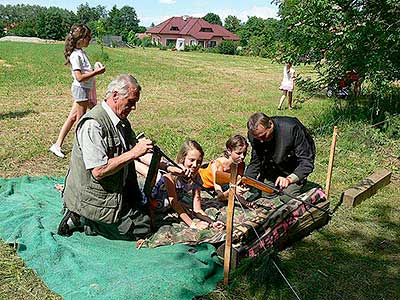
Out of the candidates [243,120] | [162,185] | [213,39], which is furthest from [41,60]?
[213,39]

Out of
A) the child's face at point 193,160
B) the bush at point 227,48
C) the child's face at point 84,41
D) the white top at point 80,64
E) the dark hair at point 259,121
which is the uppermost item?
the child's face at point 84,41

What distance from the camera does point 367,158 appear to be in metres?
6.90

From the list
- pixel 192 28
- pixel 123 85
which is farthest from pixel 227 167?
pixel 192 28

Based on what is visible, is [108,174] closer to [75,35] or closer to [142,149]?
[142,149]

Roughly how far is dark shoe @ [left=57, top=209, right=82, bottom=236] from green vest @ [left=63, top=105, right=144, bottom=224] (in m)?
0.11

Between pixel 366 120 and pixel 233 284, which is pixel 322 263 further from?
pixel 366 120

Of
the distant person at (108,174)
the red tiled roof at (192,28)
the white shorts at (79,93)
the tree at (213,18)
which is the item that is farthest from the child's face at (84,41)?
the tree at (213,18)

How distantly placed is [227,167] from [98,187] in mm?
1559

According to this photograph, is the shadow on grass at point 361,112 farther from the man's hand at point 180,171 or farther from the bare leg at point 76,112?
the man's hand at point 180,171

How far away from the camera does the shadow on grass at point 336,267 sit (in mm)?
3410

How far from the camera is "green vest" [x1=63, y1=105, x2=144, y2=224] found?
3.54 metres

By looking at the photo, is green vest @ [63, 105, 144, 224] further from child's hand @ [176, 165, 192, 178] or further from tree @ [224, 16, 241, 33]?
tree @ [224, 16, 241, 33]

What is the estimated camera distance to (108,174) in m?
3.47

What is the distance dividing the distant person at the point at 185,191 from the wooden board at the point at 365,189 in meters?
1.71
